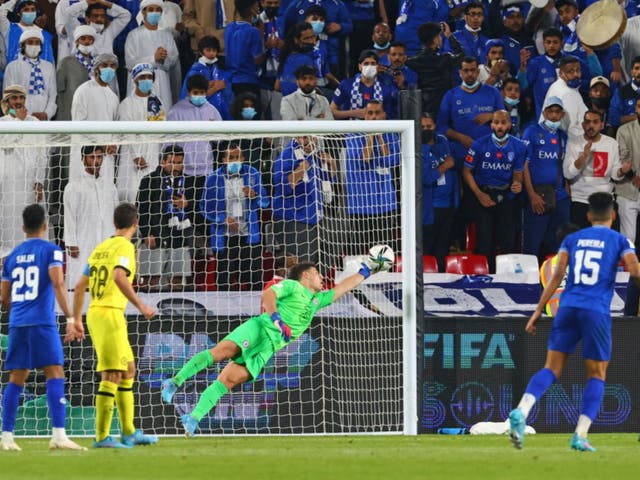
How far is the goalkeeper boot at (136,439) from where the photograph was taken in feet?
37.2

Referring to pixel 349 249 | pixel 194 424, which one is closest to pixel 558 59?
pixel 349 249

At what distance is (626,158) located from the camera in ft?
58.8

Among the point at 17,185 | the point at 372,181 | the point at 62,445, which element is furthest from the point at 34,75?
the point at 62,445

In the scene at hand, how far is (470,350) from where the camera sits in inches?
574

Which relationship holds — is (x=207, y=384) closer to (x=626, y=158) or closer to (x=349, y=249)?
(x=349, y=249)

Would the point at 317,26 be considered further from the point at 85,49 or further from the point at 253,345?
the point at 253,345

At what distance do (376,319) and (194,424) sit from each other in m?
2.78

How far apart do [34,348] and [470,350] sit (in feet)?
17.1

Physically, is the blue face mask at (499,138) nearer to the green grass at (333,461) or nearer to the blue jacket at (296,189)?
the blue jacket at (296,189)

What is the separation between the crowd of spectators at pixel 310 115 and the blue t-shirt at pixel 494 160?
0.08 feet

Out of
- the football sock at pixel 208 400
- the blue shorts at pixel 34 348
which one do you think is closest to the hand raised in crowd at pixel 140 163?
the football sock at pixel 208 400

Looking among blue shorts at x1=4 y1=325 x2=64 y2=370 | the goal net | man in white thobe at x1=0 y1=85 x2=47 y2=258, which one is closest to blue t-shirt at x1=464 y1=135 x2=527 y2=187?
the goal net

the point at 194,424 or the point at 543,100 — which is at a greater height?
the point at 543,100

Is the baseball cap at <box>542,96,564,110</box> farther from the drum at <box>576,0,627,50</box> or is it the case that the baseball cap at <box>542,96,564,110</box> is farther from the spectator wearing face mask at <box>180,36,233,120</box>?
the spectator wearing face mask at <box>180,36,233,120</box>
